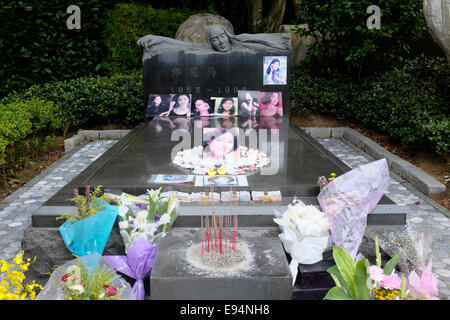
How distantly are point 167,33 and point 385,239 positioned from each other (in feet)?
26.1

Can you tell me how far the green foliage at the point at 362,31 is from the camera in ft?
25.5

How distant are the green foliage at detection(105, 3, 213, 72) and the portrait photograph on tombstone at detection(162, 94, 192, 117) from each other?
2866mm

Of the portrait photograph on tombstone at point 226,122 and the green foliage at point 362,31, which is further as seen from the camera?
the green foliage at point 362,31

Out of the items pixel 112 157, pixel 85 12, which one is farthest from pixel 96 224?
pixel 85 12

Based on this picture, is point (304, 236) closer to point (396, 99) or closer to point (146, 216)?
point (146, 216)

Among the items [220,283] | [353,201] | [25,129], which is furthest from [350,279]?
[25,129]

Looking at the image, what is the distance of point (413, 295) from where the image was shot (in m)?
2.09

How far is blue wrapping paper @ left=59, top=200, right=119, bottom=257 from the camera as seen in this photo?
303cm

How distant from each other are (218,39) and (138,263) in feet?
16.1

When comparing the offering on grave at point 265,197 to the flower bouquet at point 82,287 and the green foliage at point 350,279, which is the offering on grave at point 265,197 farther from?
the flower bouquet at point 82,287

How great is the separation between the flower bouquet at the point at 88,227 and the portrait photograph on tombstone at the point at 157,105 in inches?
158

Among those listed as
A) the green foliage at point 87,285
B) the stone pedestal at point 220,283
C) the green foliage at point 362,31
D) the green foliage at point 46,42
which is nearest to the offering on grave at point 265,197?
the stone pedestal at point 220,283

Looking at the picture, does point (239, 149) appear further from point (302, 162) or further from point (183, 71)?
point (183, 71)

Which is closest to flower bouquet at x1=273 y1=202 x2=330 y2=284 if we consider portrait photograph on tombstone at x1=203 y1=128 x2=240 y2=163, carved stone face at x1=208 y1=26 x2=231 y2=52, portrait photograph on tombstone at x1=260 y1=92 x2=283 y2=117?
portrait photograph on tombstone at x1=203 y1=128 x2=240 y2=163
